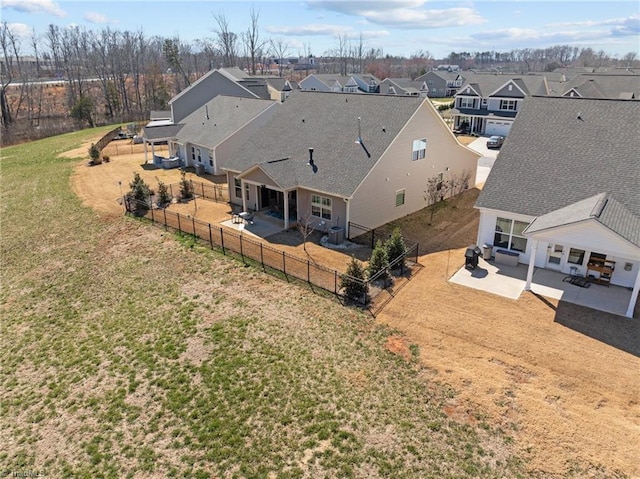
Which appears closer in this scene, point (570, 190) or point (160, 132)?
point (570, 190)

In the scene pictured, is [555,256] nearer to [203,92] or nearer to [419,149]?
[419,149]

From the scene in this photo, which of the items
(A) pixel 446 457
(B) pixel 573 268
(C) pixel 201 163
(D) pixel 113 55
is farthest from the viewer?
(D) pixel 113 55

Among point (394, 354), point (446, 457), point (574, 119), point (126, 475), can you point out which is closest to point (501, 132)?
point (574, 119)

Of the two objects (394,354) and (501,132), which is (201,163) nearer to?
(394,354)

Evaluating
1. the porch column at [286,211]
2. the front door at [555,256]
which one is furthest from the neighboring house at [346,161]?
the front door at [555,256]

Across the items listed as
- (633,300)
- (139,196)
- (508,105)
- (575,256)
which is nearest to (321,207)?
(575,256)

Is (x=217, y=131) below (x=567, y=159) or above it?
below
